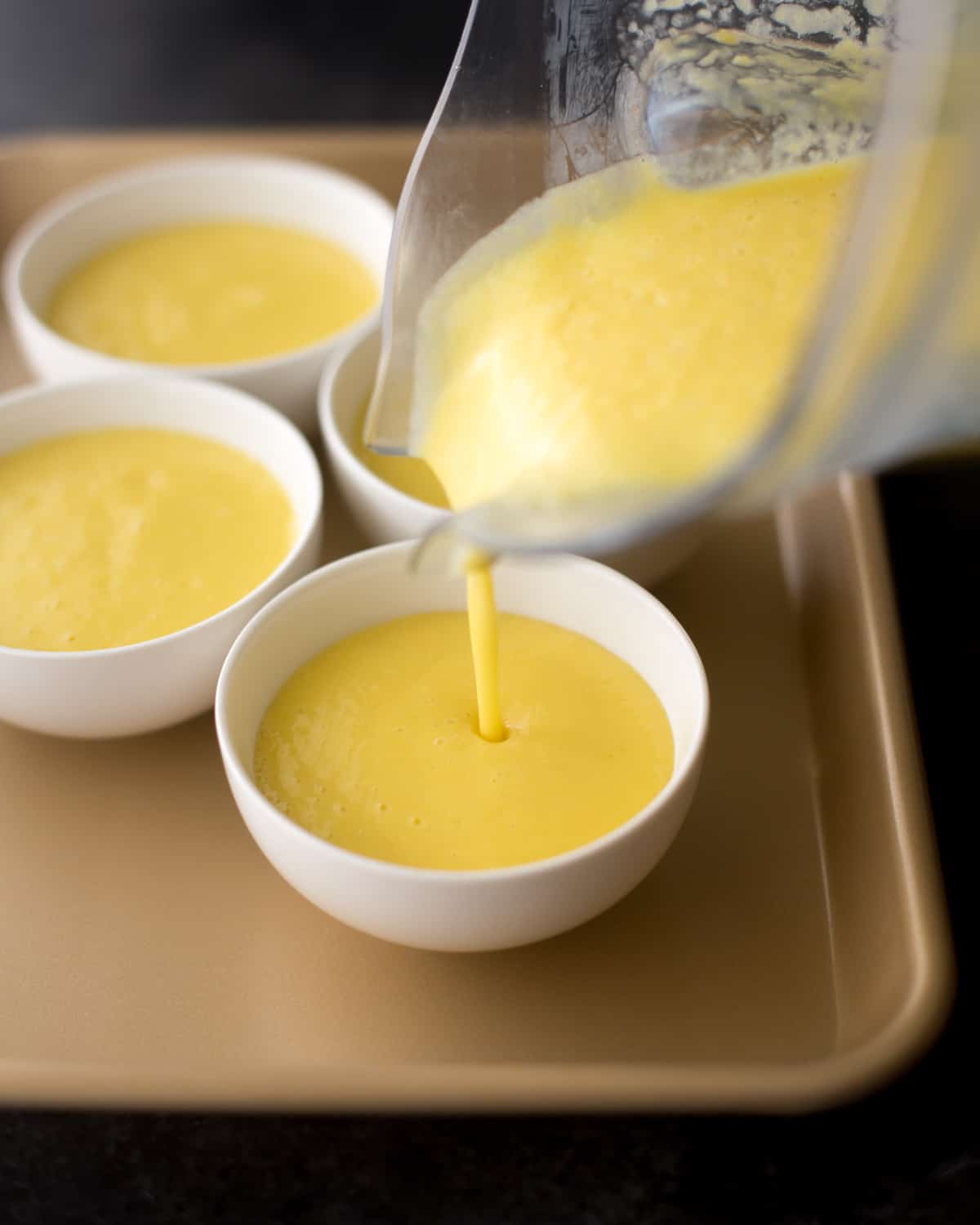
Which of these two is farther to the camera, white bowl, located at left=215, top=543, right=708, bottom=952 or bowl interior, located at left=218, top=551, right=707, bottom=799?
bowl interior, located at left=218, top=551, right=707, bottom=799

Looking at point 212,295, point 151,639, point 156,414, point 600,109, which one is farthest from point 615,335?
point 212,295

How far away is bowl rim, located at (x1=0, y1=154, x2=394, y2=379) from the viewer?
1305 millimetres

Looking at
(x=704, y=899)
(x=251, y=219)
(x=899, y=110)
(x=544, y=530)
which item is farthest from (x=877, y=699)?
(x=251, y=219)

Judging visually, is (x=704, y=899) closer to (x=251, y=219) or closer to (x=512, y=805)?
(x=512, y=805)

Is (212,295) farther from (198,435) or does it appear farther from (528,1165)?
(528,1165)

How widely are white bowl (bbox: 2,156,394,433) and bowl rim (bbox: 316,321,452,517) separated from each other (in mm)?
85

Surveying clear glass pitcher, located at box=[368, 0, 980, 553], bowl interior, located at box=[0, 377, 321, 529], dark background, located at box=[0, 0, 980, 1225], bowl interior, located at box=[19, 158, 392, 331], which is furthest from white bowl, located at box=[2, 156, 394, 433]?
dark background, located at box=[0, 0, 980, 1225]

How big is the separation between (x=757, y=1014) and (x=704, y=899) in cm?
9

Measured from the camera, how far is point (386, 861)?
0.92m

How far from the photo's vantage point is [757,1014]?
943mm

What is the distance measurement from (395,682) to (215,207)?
0.76 m

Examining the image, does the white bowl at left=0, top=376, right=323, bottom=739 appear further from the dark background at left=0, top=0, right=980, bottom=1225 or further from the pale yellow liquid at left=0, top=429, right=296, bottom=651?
the dark background at left=0, top=0, right=980, bottom=1225

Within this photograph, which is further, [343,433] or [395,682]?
[343,433]

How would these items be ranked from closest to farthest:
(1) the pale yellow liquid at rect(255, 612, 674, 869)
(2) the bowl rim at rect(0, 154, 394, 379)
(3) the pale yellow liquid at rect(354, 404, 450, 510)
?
(1) the pale yellow liquid at rect(255, 612, 674, 869) < (3) the pale yellow liquid at rect(354, 404, 450, 510) < (2) the bowl rim at rect(0, 154, 394, 379)
